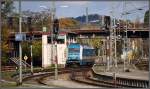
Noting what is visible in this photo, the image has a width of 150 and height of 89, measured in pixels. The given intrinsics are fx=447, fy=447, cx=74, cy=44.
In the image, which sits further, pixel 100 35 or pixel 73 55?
pixel 100 35

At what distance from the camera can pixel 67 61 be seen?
225ft

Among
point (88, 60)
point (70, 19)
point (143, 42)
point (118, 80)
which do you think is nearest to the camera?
point (118, 80)

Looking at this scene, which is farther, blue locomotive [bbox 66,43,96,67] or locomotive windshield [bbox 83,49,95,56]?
locomotive windshield [bbox 83,49,95,56]

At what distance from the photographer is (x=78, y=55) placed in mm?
67500

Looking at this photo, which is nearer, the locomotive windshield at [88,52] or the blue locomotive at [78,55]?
the blue locomotive at [78,55]

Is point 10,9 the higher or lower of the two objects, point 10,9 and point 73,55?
the higher

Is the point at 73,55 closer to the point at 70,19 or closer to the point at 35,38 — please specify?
the point at 35,38

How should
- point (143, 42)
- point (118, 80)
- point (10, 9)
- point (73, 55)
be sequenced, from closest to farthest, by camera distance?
1. point (118, 80)
2. point (10, 9)
3. point (73, 55)
4. point (143, 42)

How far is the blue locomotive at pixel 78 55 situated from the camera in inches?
2655

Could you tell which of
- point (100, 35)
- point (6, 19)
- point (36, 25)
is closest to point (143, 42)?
point (100, 35)

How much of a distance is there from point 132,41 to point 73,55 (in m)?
41.8

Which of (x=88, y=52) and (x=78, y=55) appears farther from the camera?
(x=88, y=52)

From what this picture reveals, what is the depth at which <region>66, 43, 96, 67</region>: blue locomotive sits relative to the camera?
67438 mm

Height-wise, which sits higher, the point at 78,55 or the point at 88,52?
the point at 88,52
